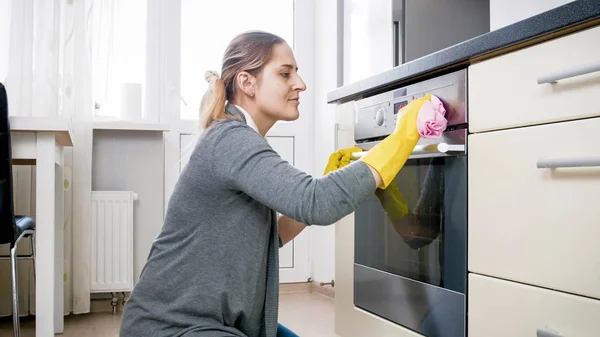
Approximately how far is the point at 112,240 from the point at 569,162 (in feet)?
8.21

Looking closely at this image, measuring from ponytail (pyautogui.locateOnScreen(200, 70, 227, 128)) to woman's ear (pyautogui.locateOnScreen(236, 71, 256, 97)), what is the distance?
0.04 meters

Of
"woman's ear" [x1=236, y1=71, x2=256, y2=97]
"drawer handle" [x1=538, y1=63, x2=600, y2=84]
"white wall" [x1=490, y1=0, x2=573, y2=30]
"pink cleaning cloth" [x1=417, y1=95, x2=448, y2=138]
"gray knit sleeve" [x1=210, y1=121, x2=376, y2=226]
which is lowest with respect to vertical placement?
"gray knit sleeve" [x1=210, y1=121, x2=376, y2=226]

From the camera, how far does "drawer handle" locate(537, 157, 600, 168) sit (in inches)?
40.1

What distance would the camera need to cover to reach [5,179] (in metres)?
2.05

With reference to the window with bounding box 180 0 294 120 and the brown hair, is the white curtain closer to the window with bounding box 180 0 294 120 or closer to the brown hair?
the window with bounding box 180 0 294 120

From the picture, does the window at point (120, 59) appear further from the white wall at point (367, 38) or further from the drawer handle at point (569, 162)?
the drawer handle at point (569, 162)

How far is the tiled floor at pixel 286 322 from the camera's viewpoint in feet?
8.80

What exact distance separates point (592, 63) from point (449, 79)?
439mm

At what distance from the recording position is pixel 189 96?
11.4ft

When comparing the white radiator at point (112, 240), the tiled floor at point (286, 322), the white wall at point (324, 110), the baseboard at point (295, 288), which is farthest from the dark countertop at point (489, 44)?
the baseboard at point (295, 288)

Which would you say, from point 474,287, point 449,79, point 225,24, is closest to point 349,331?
point 474,287

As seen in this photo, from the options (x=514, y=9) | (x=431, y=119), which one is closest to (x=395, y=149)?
(x=431, y=119)

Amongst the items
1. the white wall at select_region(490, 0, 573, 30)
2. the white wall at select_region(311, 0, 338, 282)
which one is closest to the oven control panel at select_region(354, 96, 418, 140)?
the white wall at select_region(490, 0, 573, 30)

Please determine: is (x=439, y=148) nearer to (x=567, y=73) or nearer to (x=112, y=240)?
(x=567, y=73)
